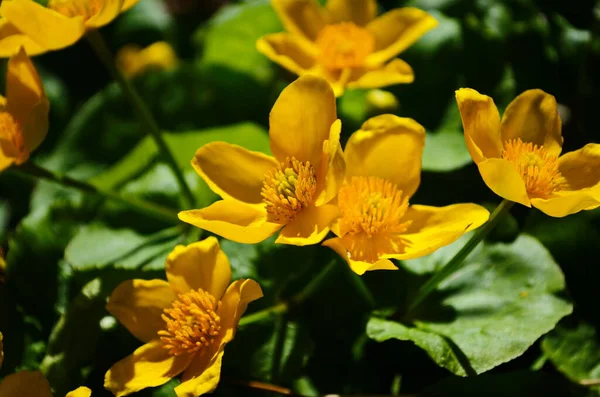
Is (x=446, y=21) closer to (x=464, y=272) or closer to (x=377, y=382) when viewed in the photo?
(x=464, y=272)

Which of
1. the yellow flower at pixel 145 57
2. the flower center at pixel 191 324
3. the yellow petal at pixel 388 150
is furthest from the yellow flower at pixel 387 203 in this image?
the yellow flower at pixel 145 57

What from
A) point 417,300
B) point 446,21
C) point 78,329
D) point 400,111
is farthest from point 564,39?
point 78,329

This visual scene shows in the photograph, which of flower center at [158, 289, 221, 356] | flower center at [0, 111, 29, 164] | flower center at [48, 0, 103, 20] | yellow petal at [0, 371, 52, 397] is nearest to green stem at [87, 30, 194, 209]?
flower center at [48, 0, 103, 20]

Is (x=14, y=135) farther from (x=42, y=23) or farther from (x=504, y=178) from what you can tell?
(x=504, y=178)

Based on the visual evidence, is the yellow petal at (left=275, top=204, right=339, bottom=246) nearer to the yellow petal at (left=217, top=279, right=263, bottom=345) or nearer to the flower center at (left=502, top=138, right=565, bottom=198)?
the yellow petal at (left=217, top=279, right=263, bottom=345)

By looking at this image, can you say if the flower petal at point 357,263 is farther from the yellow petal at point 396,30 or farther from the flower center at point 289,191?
the yellow petal at point 396,30
